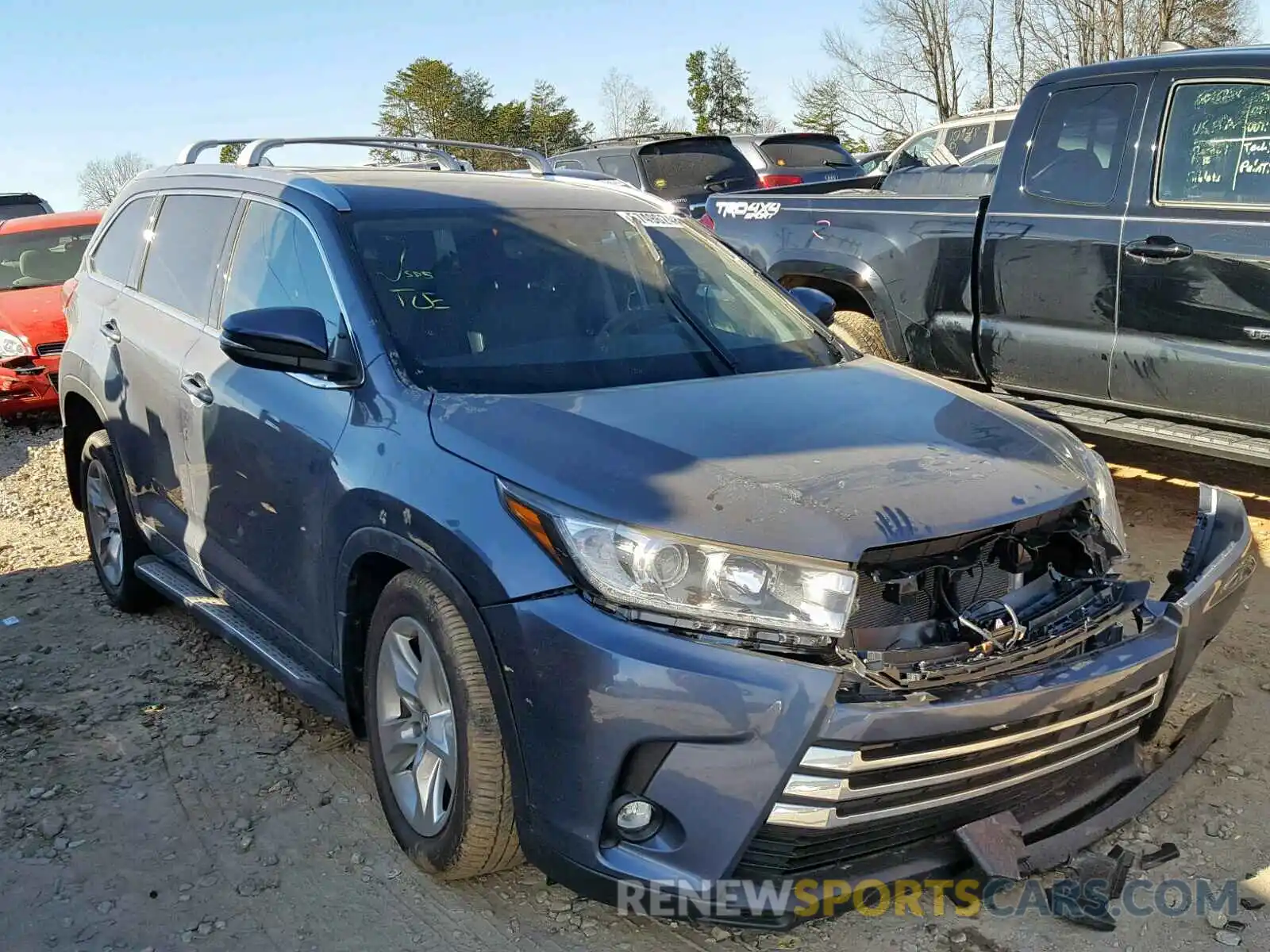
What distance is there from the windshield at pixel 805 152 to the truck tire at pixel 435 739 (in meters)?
12.2

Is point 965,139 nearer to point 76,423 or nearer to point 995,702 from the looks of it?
point 76,423

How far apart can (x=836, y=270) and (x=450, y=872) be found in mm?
4196

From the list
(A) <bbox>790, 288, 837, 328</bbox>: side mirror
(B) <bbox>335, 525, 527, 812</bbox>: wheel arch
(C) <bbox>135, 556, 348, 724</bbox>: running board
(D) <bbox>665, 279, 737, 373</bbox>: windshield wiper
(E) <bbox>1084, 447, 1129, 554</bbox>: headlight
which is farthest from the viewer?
(A) <bbox>790, 288, 837, 328</bbox>: side mirror

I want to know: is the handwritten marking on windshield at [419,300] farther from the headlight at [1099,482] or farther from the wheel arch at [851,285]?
the wheel arch at [851,285]

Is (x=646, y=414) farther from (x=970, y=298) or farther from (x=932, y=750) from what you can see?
(x=970, y=298)

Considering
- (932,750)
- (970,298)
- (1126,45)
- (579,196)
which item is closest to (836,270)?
(970,298)

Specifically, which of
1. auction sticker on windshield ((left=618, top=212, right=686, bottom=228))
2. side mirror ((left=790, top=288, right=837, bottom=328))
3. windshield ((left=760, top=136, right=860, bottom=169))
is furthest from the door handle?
windshield ((left=760, top=136, right=860, bottom=169))

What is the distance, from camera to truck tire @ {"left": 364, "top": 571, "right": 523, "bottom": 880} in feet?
8.38

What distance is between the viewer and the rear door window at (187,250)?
12.8 ft

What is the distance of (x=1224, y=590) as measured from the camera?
2885mm

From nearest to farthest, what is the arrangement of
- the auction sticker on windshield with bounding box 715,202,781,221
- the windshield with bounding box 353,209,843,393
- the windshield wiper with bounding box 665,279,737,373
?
the windshield with bounding box 353,209,843,393 < the windshield wiper with bounding box 665,279,737,373 < the auction sticker on windshield with bounding box 715,202,781,221

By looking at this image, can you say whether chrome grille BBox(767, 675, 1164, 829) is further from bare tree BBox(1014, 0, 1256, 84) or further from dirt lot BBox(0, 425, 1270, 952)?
bare tree BBox(1014, 0, 1256, 84)

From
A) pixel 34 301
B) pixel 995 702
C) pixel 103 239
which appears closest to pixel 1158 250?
pixel 995 702

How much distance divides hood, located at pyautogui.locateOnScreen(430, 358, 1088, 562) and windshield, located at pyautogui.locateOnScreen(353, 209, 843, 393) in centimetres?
19
